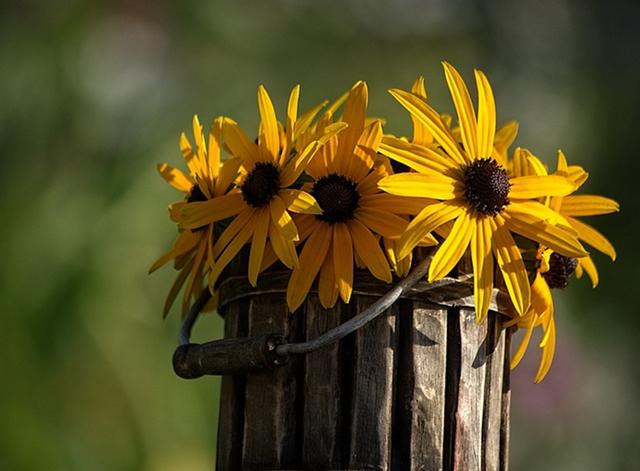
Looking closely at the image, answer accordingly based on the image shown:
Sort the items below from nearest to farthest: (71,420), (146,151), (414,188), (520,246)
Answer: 1. (414,188)
2. (520,246)
3. (71,420)
4. (146,151)

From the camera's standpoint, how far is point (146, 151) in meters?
4.30

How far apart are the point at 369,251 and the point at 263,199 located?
0.53 feet

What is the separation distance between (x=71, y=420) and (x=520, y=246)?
2549mm

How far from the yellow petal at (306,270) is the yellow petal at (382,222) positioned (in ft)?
0.17

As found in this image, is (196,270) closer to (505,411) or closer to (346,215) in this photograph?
(346,215)

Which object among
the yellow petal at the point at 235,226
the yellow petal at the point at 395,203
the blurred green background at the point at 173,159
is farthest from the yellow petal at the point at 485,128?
the blurred green background at the point at 173,159

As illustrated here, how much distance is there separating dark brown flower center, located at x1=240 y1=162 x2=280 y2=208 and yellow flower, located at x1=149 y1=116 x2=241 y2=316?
0.05 m

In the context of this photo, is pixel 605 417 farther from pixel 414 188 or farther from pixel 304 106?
pixel 414 188

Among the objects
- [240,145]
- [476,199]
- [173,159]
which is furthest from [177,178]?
[173,159]

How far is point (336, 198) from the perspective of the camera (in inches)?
54.1

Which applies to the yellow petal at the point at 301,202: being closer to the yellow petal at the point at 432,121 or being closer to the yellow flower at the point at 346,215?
the yellow flower at the point at 346,215

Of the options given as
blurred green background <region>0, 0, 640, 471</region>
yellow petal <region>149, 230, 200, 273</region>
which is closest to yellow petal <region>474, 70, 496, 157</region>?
yellow petal <region>149, 230, 200, 273</region>

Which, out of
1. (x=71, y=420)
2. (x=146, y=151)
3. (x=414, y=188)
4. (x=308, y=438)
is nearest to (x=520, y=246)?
(x=414, y=188)

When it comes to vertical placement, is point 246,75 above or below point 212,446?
above
